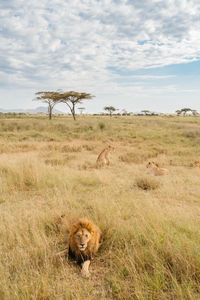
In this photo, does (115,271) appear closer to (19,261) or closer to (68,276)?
(68,276)

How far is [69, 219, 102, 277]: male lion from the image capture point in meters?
2.38

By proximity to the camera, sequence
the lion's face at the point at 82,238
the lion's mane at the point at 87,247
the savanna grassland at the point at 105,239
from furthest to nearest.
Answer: the lion's mane at the point at 87,247, the lion's face at the point at 82,238, the savanna grassland at the point at 105,239

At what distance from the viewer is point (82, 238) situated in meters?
2.35

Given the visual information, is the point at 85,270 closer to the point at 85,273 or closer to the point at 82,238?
the point at 85,273

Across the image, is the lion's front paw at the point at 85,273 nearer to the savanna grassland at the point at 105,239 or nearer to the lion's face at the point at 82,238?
the savanna grassland at the point at 105,239

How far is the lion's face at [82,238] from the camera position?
2.33 meters

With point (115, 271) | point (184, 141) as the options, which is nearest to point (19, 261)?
point (115, 271)

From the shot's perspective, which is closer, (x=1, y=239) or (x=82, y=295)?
(x=82, y=295)

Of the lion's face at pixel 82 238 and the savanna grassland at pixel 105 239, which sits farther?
the lion's face at pixel 82 238

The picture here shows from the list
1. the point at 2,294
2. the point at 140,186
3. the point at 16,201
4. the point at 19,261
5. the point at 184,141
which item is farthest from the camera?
the point at 184,141

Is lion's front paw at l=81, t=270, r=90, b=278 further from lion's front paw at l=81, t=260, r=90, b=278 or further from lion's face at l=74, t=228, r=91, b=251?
lion's face at l=74, t=228, r=91, b=251

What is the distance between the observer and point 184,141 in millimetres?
16453

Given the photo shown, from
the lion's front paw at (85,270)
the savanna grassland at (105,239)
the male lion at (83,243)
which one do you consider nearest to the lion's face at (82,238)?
the male lion at (83,243)

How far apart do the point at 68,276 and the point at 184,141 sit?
624 inches
